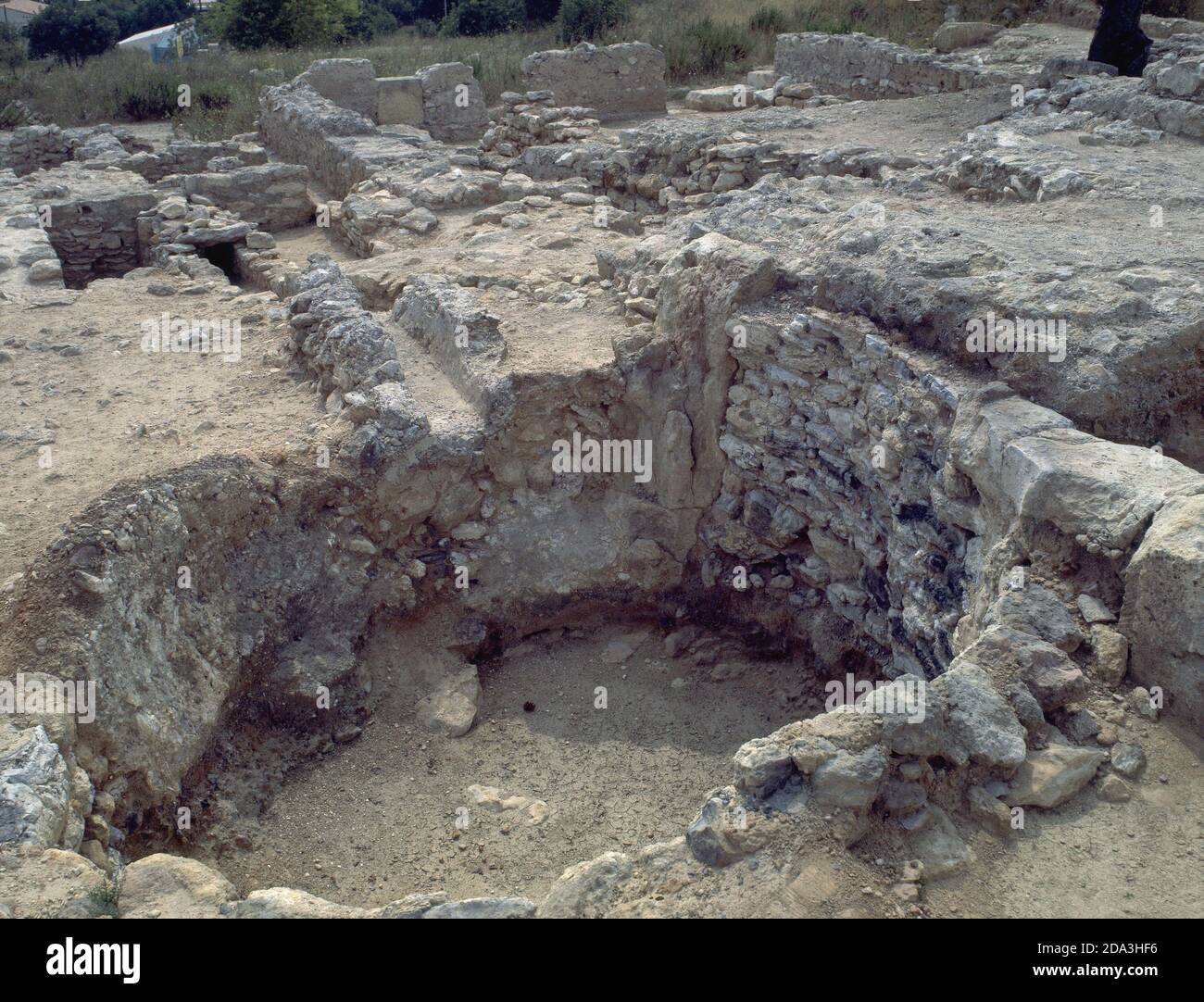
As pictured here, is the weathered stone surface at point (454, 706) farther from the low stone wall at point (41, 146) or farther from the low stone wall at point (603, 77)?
the low stone wall at point (41, 146)

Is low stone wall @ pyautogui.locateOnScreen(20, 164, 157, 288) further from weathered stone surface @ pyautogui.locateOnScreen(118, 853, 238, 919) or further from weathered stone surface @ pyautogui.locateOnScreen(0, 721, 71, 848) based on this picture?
weathered stone surface @ pyautogui.locateOnScreen(118, 853, 238, 919)

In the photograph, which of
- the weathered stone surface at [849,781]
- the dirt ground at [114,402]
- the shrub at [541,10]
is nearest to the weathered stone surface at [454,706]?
the dirt ground at [114,402]

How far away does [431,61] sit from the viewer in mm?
16766

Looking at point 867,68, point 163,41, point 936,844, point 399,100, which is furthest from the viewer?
point 163,41

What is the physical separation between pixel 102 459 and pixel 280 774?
1.81 meters

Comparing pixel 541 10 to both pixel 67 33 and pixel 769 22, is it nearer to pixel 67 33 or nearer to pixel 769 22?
pixel 769 22

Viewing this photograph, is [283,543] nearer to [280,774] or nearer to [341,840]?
[280,774]

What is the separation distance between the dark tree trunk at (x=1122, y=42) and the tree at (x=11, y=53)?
1764 centimetres

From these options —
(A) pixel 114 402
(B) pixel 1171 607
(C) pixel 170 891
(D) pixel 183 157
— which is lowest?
(C) pixel 170 891

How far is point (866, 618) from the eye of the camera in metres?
5.50

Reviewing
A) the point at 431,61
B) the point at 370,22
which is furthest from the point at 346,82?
the point at 370,22

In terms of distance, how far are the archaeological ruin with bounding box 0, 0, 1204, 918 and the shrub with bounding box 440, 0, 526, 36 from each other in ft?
53.4

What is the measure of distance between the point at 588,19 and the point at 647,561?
50.6 feet

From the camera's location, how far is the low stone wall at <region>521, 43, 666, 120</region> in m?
13.3
